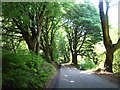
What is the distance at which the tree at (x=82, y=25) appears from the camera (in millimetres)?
39781

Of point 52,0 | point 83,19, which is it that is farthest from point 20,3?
point 83,19

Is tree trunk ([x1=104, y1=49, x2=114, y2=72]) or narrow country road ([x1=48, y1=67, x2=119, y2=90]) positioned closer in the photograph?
narrow country road ([x1=48, y1=67, x2=119, y2=90])

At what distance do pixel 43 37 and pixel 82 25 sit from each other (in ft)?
31.0

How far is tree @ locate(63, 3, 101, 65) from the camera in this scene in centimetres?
3978

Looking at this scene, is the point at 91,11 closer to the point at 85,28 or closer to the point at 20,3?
the point at 85,28

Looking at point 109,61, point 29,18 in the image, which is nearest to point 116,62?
point 109,61

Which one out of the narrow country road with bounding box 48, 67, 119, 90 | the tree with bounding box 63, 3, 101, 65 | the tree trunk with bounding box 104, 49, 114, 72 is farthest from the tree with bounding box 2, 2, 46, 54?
the tree with bounding box 63, 3, 101, 65

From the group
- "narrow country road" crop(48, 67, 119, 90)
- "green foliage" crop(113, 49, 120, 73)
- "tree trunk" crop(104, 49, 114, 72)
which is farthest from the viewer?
"green foliage" crop(113, 49, 120, 73)

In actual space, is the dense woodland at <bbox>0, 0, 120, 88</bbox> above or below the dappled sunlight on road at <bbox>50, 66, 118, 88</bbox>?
above

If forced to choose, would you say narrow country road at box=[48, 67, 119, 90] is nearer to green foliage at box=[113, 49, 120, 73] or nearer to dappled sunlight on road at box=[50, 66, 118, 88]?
dappled sunlight on road at box=[50, 66, 118, 88]

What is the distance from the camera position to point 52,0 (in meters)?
19.9

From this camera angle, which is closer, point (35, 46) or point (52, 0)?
point (52, 0)

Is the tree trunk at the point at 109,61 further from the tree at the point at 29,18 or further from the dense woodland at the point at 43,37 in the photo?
the tree at the point at 29,18

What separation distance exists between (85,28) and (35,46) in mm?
23432
